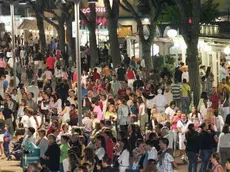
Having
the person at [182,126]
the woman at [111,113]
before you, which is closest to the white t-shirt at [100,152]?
the person at [182,126]

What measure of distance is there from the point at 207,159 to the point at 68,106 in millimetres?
7398

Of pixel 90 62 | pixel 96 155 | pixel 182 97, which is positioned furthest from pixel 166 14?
pixel 96 155

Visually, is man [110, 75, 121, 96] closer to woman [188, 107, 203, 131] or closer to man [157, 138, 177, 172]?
woman [188, 107, 203, 131]

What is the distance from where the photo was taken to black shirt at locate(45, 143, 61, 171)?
20.8 meters

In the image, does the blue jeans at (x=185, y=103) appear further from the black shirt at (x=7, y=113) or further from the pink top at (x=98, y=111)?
the black shirt at (x=7, y=113)

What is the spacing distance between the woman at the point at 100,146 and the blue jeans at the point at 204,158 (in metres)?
2.66

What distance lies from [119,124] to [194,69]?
7640 mm

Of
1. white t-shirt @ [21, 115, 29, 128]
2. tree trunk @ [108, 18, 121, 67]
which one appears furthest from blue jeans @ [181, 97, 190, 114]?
tree trunk @ [108, 18, 121, 67]

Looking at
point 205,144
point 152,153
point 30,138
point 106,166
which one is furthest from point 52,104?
point 106,166

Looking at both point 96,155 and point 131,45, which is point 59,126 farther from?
point 131,45

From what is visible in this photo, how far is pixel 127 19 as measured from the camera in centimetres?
8350

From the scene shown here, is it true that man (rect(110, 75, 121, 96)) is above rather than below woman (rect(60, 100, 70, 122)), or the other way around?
above

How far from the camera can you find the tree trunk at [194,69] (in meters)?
33.8

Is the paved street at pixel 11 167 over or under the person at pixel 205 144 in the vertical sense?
under
